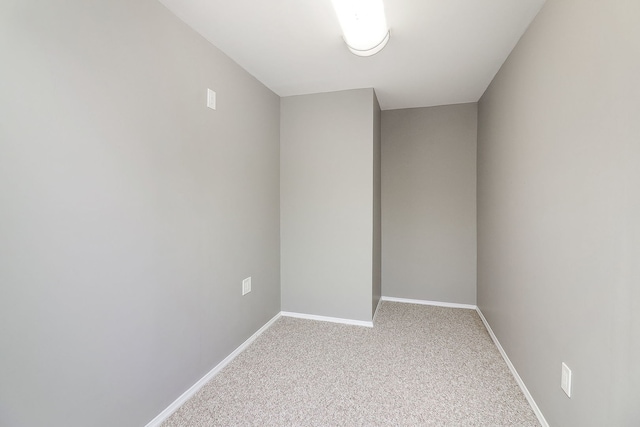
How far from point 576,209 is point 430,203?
79.4 inches

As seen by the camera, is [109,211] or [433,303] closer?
[109,211]

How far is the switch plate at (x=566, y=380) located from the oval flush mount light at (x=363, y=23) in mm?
1918

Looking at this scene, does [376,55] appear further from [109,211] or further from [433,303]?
[433,303]

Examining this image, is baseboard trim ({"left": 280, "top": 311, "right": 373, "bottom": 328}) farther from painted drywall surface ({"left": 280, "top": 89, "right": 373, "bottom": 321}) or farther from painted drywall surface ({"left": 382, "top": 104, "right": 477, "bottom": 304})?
painted drywall surface ({"left": 382, "top": 104, "right": 477, "bottom": 304})

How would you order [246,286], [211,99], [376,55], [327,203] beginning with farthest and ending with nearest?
1. [327,203]
2. [246,286]
3. [376,55]
4. [211,99]

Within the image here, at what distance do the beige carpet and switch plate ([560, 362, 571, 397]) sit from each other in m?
0.39

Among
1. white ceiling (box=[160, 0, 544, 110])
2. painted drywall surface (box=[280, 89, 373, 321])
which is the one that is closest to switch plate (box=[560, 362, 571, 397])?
painted drywall surface (box=[280, 89, 373, 321])

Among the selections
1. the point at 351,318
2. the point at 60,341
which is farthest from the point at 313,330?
the point at 60,341

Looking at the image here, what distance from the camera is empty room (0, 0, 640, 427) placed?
0.97 metres

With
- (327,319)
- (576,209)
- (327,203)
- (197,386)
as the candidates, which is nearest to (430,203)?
(327,203)

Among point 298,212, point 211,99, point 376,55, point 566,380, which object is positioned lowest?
point 566,380

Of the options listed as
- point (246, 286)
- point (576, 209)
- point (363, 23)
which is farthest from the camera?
point (246, 286)

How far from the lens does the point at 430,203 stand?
318 centimetres

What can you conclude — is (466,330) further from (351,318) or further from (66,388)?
(66,388)
